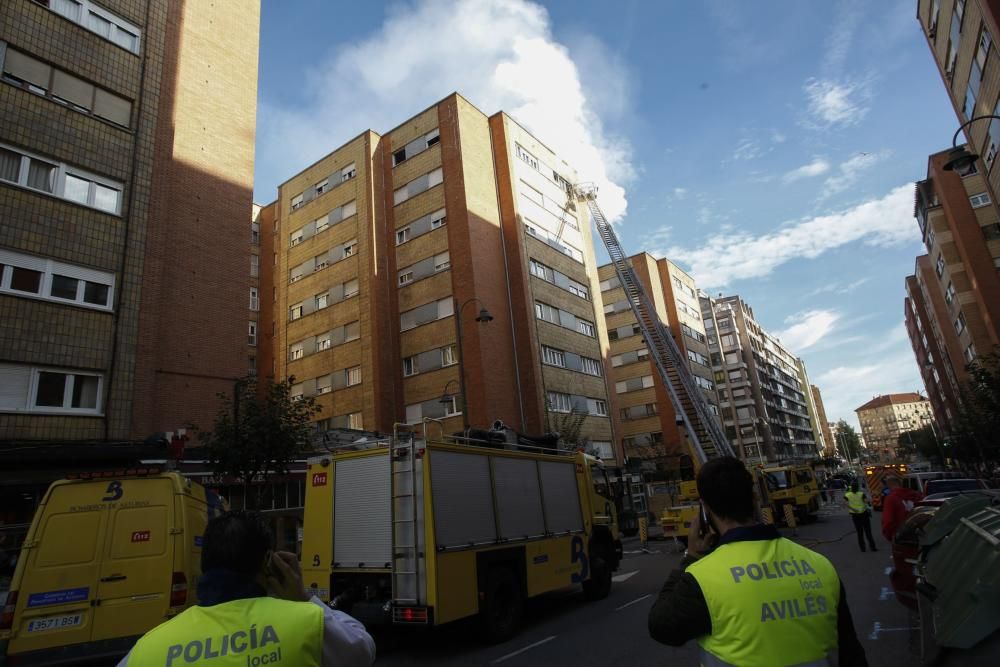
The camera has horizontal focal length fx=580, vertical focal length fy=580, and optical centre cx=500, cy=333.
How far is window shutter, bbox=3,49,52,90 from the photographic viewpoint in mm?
14750

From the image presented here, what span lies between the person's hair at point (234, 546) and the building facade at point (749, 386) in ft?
249

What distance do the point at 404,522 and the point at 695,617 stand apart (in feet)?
19.3

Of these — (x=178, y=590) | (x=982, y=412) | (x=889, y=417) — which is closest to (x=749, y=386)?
(x=982, y=412)

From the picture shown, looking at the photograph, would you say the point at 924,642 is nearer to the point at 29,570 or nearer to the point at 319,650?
the point at 319,650

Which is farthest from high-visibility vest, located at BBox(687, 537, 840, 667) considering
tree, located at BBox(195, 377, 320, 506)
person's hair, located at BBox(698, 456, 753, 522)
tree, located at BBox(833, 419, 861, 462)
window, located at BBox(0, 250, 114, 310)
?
tree, located at BBox(833, 419, 861, 462)

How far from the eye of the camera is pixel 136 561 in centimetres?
687

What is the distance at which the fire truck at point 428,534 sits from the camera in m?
7.42

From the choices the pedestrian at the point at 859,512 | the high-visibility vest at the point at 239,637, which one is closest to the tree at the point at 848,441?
the pedestrian at the point at 859,512

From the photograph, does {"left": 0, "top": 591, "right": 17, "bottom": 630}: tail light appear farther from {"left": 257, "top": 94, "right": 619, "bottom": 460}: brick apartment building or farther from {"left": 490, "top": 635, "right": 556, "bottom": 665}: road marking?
{"left": 257, "top": 94, "right": 619, "bottom": 460}: brick apartment building

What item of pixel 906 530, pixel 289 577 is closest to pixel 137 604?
pixel 289 577

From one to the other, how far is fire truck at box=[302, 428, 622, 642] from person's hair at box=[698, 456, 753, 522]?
5526mm

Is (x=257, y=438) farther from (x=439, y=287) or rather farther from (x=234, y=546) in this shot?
(x=439, y=287)

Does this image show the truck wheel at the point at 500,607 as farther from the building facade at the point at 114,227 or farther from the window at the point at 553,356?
the window at the point at 553,356

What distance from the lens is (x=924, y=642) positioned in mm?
4238
